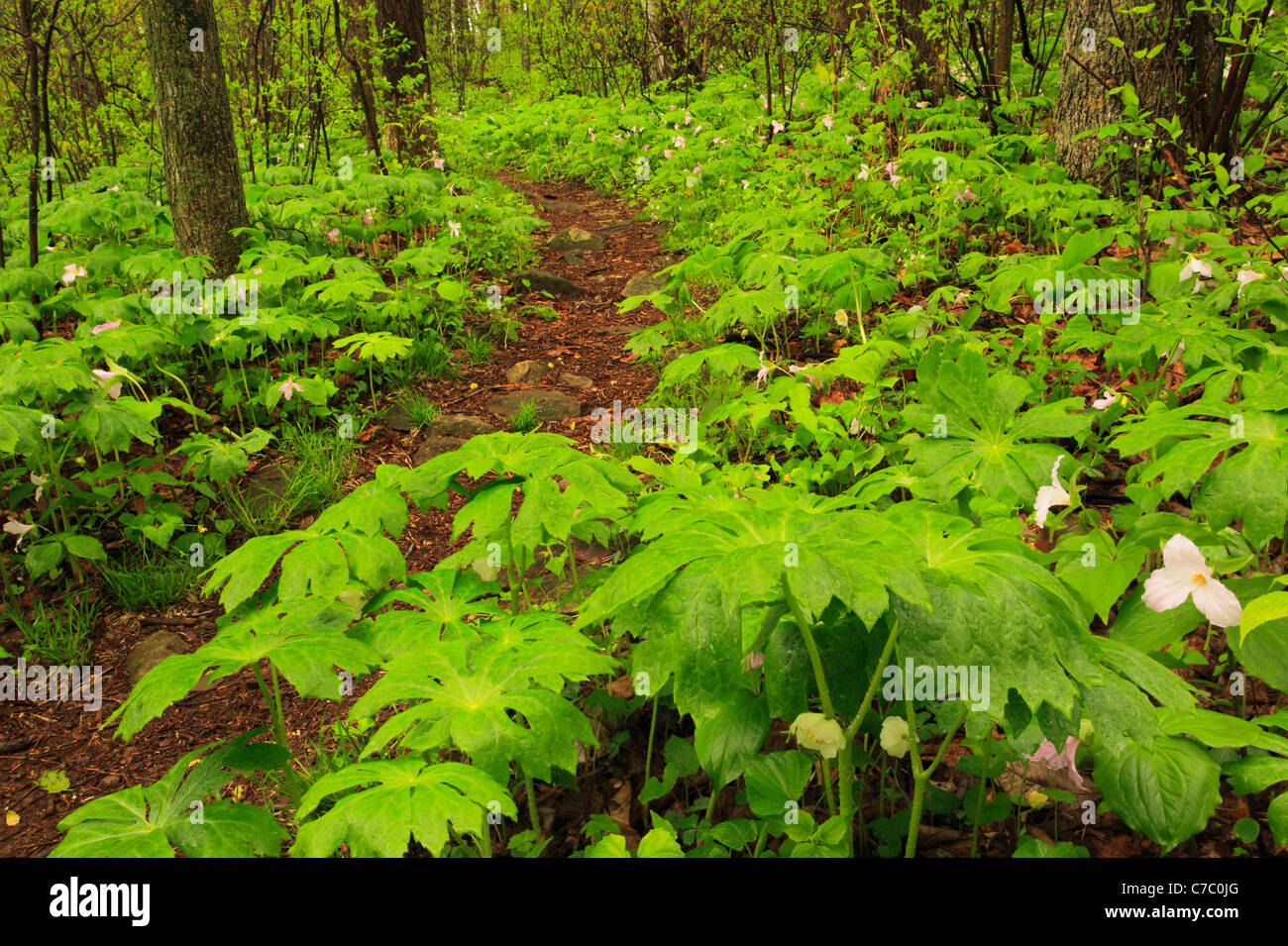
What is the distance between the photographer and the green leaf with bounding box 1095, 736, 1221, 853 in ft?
4.19

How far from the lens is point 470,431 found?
4344 mm

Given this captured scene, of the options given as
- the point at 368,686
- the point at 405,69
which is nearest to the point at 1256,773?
the point at 368,686

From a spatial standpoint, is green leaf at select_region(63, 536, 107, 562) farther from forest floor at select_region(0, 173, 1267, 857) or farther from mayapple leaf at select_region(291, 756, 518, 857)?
mayapple leaf at select_region(291, 756, 518, 857)

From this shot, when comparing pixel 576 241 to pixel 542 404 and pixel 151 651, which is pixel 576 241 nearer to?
pixel 542 404

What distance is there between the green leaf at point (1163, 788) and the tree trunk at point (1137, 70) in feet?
12.8

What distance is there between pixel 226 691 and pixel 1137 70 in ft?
17.5

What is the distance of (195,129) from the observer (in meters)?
4.59

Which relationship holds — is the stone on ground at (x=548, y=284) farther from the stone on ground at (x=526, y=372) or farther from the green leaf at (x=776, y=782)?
the green leaf at (x=776, y=782)

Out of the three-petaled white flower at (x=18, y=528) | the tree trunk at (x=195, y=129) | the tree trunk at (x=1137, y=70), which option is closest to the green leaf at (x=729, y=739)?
the three-petaled white flower at (x=18, y=528)

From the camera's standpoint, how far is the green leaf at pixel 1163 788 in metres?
1.28

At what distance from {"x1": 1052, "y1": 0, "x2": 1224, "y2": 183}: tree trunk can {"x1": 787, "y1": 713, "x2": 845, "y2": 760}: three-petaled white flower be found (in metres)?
4.10

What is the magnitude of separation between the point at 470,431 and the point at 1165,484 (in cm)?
342

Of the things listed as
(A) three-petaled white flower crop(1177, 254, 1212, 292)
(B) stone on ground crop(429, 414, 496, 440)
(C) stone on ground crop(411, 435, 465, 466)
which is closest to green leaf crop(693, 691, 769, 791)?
(A) three-petaled white flower crop(1177, 254, 1212, 292)
